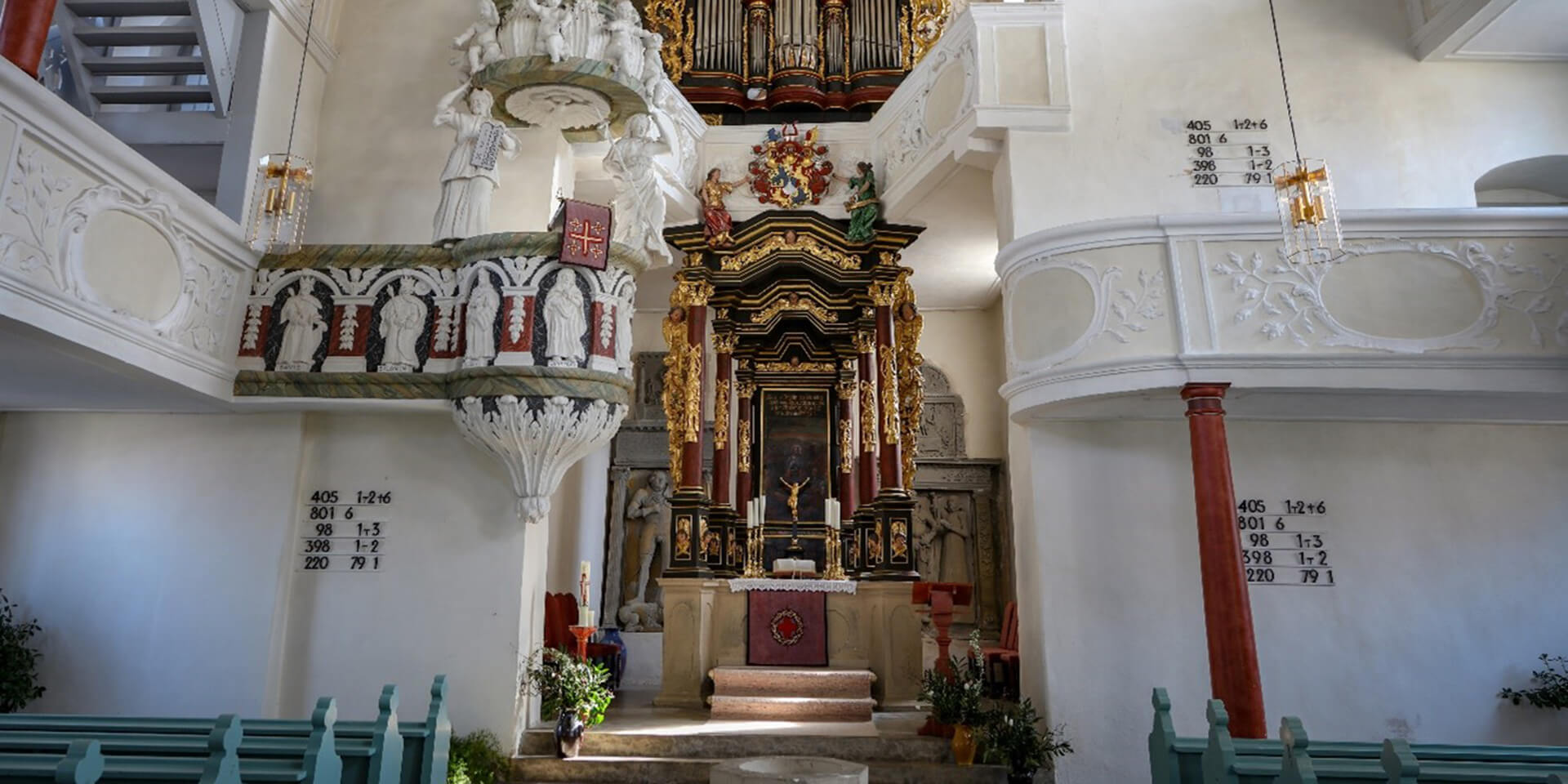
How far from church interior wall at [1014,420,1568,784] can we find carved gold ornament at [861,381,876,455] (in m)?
2.56

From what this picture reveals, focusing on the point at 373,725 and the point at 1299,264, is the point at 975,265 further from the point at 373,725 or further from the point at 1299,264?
the point at 373,725

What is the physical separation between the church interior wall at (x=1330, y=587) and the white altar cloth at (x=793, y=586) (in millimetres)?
1863

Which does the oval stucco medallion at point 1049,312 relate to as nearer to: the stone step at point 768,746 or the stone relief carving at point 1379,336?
the stone relief carving at point 1379,336

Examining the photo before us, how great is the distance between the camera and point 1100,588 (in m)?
6.32

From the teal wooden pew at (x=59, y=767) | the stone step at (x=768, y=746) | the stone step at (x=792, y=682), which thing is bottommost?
the stone step at (x=768, y=746)

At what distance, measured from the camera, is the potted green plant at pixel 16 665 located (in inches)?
239

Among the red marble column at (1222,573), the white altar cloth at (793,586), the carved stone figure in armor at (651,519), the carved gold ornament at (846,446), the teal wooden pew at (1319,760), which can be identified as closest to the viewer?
the teal wooden pew at (1319,760)

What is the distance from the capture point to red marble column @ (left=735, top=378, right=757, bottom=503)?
33.3 feet

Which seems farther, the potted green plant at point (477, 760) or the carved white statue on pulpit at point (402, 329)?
the carved white statue on pulpit at point (402, 329)

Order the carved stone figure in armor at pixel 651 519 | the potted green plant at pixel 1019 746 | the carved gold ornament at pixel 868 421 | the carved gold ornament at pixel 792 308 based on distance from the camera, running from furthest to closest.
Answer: the carved stone figure in armor at pixel 651 519 < the carved gold ornament at pixel 792 308 < the carved gold ornament at pixel 868 421 < the potted green plant at pixel 1019 746

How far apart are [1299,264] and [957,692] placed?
3428 millimetres

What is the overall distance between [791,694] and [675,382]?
10.6 ft

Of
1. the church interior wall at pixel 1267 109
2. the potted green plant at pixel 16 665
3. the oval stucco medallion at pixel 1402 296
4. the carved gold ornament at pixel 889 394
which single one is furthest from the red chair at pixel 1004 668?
the potted green plant at pixel 16 665

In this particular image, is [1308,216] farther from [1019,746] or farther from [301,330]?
[301,330]
